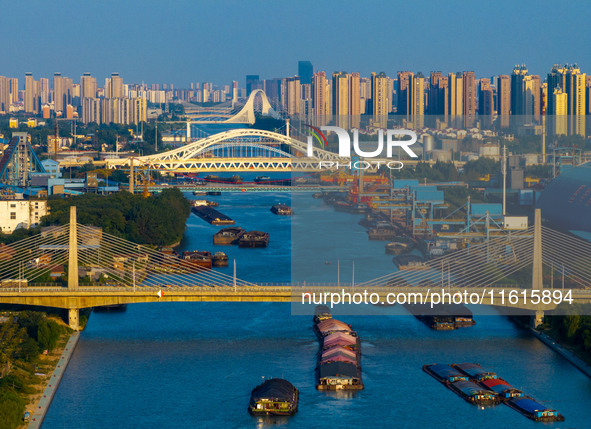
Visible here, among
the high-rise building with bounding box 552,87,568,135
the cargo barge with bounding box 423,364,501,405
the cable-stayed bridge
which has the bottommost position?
the cargo barge with bounding box 423,364,501,405

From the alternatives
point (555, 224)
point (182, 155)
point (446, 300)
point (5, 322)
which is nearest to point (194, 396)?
point (5, 322)

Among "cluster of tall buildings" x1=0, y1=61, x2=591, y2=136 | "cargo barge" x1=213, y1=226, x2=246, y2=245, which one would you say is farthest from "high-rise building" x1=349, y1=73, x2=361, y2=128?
"cargo barge" x1=213, y1=226, x2=246, y2=245

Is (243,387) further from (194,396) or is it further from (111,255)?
(111,255)

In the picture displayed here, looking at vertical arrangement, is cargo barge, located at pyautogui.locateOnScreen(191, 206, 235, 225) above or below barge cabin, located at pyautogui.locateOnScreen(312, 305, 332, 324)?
above

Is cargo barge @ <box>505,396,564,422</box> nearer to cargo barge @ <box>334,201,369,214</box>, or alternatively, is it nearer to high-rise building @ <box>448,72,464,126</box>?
cargo barge @ <box>334,201,369,214</box>

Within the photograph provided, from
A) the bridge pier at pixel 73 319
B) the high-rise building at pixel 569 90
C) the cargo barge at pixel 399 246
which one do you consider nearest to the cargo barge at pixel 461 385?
the bridge pier at pixel 73 319

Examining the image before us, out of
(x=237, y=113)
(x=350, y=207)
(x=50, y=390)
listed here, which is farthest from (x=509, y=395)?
(x=237, y=113)
